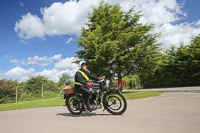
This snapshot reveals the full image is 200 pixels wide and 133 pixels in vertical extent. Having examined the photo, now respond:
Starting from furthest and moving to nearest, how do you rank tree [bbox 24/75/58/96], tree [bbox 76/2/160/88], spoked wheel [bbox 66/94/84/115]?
tree [bbox 24/75/58/96] < tree [bbox 76/2/160/88] < spoked wheel [bbox 66/94/84/115]

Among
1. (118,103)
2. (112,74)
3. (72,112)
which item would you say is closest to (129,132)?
(118,103)

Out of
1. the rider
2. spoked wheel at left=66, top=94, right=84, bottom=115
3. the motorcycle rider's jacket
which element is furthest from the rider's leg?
spoked wheel at left=66, top=94, right=84, bottom=115

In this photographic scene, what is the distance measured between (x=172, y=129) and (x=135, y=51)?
42.8 ft

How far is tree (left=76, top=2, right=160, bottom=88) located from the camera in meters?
Answer: 15.2

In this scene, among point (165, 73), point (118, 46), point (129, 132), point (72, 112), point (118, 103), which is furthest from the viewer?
point (165, 73)

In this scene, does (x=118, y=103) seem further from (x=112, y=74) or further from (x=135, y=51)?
(x=112, y=74)

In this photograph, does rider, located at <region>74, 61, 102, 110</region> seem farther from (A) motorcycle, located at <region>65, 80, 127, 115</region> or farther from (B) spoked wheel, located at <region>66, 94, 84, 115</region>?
(B) spoked wheel, located at <region>66, 94, 84, 115</region>

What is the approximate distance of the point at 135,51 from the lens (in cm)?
1552

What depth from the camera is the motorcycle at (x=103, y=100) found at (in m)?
4.95

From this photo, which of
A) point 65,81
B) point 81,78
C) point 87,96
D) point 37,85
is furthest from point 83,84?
point 37,85

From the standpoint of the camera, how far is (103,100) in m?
5.16

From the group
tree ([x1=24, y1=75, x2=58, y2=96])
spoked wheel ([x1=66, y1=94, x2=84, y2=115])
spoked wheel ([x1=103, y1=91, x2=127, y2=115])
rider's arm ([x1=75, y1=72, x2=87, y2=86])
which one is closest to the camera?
spoked wheel ([x1=103, y1=91, x2=127, y2=115])

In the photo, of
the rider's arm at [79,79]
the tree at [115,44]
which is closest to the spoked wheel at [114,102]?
the rider's arm at [79,79]

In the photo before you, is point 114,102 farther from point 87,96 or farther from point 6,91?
point 6,91
